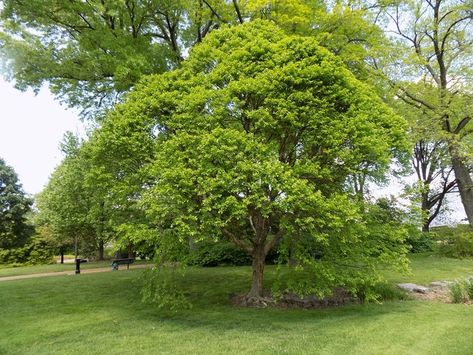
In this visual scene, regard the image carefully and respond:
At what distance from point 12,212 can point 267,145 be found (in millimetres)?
26784

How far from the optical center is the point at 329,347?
5906 millimetres

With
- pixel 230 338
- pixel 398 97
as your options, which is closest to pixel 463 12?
pixel 398 97

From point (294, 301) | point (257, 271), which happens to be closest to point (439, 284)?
A: point (294, 301)

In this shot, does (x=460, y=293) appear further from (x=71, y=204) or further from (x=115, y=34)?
(x=71, y=204)

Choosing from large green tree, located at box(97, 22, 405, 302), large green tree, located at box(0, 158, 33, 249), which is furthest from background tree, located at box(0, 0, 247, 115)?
large green tree, located at box(0, 158, 33, 249)

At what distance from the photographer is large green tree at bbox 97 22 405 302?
7.49m

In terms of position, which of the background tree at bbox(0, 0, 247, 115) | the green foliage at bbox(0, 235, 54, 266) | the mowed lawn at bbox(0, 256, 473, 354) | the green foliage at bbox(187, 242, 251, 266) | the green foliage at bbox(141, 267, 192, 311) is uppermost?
the background tree at bbox(0, 0, 247, 115)

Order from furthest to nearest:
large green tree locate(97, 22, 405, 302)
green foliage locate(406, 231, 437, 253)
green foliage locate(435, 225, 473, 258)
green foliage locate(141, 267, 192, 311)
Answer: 1. green foliage locate(406, 231, 437, 253)
2. green foliage locate(435, 225, 473, 258)
3. green foliage locate(141, 267, 192, 311)
4. large green tree locate(97, 22, 405, 302)

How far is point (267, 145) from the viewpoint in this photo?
8.05 metres

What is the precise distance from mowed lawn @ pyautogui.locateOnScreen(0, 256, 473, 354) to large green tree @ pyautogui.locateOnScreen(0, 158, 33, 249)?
63.5ft

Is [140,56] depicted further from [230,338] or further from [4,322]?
[230,338]

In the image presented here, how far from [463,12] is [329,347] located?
2090 centimetres

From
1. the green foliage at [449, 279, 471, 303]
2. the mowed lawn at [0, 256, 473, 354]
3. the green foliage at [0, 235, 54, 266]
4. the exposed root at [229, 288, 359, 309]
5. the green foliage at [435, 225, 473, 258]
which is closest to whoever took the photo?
the mowed lawn at [0, 256, 473, 354]

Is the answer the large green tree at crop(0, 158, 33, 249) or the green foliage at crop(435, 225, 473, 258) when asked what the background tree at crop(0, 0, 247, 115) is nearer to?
the green foliage at crop(435, 225, 473, 258)
